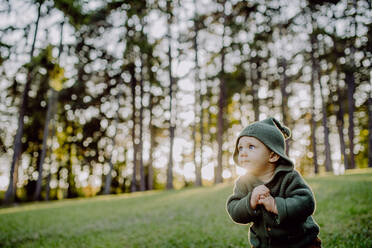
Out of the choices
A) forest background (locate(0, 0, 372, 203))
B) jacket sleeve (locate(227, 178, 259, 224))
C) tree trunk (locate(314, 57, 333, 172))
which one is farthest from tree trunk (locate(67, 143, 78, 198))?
jacket sleeve (locate(227, 178, 259, 224))

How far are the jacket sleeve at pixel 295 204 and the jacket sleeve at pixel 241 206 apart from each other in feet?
0.69

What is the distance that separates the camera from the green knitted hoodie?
6.68 ft

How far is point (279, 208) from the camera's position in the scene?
2.02 meters

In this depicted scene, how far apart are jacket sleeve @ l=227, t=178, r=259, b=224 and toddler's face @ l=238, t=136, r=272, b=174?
21cm

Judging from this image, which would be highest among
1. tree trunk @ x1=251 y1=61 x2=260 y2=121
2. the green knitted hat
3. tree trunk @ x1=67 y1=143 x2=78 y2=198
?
tree trunk @ x1=251 y1=61 x2=260 y2=121

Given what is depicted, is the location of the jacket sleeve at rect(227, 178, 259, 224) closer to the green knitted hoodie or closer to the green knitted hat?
the green knitted hoodie

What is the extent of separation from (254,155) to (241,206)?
0.43 metres

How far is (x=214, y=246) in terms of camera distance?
525cm

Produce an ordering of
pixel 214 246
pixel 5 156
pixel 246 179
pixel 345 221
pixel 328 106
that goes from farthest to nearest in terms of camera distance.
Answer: pixel 5 156
pixel 328 106
pixel 345 221
pixel 214 246
pixel 246 179

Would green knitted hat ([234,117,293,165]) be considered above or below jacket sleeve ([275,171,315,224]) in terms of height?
above

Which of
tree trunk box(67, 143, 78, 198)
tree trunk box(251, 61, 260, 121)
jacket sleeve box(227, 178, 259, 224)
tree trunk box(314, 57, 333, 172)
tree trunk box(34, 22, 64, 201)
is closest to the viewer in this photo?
jacket sleeve box(227, 178, 259, 224)

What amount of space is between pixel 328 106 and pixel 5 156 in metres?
33.7

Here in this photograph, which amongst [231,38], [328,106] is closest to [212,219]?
[231,38]

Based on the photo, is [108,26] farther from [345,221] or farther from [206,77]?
[345,221]
